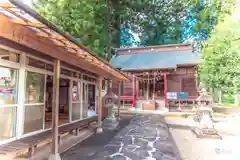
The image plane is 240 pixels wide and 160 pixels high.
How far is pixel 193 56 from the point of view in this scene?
14.7m

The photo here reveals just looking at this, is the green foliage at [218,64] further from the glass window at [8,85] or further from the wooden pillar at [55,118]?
Result: the glass window at [8,85]

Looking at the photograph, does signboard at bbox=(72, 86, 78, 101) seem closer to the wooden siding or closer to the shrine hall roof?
the shrine hall roof

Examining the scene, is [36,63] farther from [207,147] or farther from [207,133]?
[207,133]

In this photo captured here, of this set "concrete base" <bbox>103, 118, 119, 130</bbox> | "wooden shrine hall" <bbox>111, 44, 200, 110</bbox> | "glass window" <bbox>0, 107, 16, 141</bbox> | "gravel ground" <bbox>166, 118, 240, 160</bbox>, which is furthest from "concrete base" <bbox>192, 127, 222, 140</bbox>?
"wooden shrine hall" <bbox>111, 44, 200, 110</bbox>

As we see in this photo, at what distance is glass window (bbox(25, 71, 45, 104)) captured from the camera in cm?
377

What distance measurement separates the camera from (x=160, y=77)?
560 inches

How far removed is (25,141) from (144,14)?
72.6 ft

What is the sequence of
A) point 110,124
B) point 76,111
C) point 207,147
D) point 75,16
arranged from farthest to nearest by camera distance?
point 75,16
point 110,124
point 76,111
point 207,147

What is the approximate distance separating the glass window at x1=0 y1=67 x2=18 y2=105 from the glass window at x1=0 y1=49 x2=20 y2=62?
20cm

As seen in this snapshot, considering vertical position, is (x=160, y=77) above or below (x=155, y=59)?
below

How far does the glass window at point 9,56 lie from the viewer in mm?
3025

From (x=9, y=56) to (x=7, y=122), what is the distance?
4.16 ft

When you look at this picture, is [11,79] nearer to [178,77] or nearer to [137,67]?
[137,67]

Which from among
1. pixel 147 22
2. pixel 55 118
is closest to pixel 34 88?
pixel 55 118
